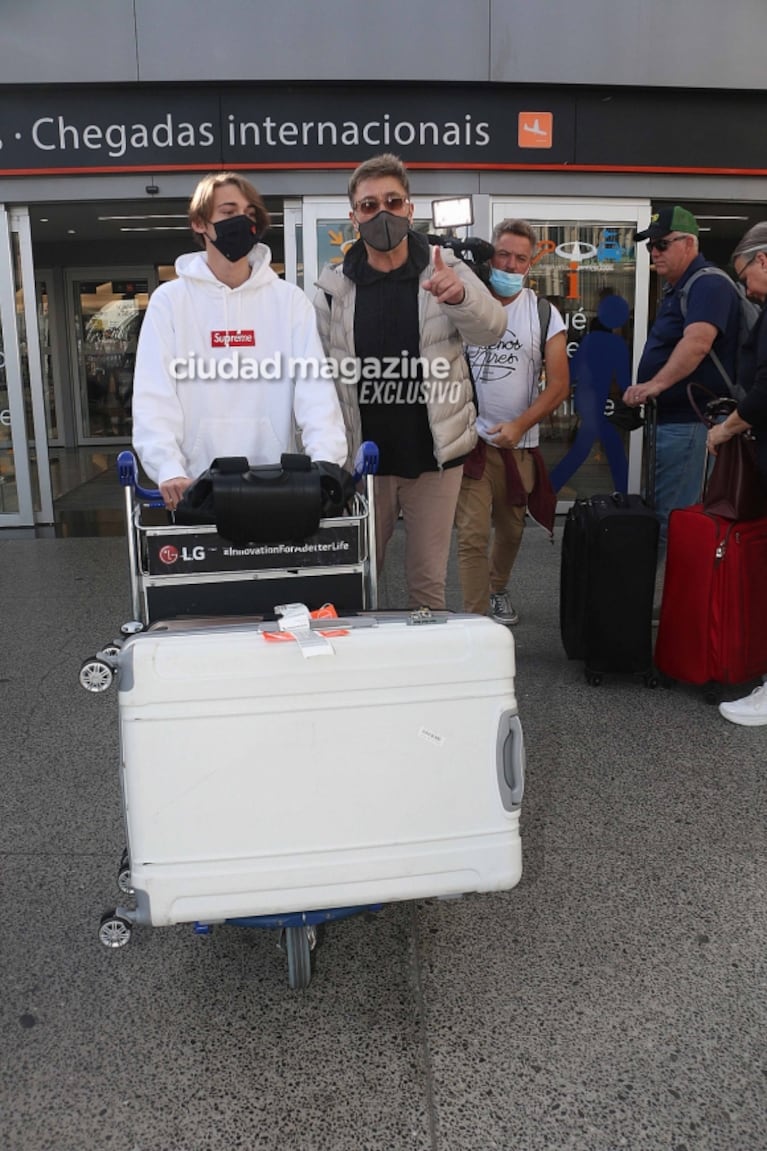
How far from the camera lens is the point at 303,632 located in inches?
79.5

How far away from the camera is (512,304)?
4844mm

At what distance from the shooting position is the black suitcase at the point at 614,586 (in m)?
4.28

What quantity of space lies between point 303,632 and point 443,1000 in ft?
3.33

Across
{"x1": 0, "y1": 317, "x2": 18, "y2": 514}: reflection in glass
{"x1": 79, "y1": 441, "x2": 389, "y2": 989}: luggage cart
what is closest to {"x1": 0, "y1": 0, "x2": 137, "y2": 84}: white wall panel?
{"x1": 0, "y1": 317, "x2": 18, "y2": 514}: reflection in glass

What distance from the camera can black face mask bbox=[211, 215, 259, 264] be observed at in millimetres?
2664

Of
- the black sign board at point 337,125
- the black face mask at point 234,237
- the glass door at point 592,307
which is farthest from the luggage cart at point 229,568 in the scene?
the black sign board at point 337,125

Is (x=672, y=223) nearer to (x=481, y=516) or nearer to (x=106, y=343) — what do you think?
(x=481, y=516)

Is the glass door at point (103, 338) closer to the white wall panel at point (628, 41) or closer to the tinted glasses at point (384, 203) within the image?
the white wall panel at point (628, 41)

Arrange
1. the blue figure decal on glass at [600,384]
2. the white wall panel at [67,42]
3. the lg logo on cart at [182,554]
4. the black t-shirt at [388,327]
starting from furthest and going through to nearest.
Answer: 1. the blue figure decal on glass at [600,384]
2. the white wall panel at [67,42]
3. the black t-shirt at [388,327]
4. the lg logo on cart at [182,554]

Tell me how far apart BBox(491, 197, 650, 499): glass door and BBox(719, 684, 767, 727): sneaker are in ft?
12.7

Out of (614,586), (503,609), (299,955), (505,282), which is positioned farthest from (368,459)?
(503,609)

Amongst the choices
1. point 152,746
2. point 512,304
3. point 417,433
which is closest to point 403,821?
point 152,746

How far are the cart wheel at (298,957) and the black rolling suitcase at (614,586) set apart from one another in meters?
2.37

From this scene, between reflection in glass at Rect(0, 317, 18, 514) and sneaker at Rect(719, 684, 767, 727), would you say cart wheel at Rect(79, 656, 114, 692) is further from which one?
reflection in glass at Rect(0, 317, 18, 514)
